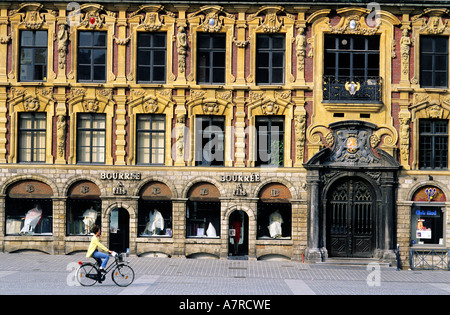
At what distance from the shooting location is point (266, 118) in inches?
1163

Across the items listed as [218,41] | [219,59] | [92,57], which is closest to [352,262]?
[219,59]

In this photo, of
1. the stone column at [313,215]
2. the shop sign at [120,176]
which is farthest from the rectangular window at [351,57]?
the shop sign at [120,176]

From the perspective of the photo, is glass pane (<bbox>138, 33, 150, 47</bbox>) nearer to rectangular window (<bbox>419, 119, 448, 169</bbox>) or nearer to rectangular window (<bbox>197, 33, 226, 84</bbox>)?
rectangular window (<bbox>197, 33, 226, 84</bbox>)

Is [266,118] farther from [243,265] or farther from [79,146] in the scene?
[79,146]

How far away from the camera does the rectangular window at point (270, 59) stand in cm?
2952

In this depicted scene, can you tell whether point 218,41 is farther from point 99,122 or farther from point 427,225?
point 427,225

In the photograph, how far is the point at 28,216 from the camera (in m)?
29.7

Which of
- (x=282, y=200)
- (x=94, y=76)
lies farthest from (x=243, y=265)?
(x=94, y=76)

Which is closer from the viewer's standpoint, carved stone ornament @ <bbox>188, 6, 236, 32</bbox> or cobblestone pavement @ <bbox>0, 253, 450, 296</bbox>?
Answer: cobblestone pavement @ <bbox>0, 253, 450, 296</bbox>

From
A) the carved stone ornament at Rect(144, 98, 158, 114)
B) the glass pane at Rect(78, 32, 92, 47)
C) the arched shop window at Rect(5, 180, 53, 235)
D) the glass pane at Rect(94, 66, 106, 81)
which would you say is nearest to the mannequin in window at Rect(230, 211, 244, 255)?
the carved stone ornament at Rect(144, 98, 158, 114)

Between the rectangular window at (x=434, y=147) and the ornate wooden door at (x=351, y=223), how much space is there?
284 cm

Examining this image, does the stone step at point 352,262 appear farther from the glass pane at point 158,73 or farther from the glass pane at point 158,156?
the glass pane at point 158,73

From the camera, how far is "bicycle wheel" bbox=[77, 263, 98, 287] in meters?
20.5

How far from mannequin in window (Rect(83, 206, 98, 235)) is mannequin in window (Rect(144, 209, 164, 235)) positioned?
2.31 meters
